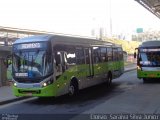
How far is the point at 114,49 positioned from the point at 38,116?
14.1 m

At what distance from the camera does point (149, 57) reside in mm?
24859

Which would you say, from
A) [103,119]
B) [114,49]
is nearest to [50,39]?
[103,119]

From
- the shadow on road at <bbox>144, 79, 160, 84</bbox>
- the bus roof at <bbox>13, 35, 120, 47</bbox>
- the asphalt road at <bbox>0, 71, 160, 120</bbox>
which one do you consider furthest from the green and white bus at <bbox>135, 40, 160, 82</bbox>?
the asphalt road at <bbox>0, 71, 160, 120</bbox>

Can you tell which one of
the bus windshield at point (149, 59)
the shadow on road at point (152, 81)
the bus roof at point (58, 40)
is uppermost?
the bus roof at point (58, 40)

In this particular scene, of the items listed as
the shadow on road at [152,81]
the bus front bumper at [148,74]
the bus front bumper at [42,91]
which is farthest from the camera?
the shadow on road at [152,81]

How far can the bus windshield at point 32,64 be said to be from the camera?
50.0 feet

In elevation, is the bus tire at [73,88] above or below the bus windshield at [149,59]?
below

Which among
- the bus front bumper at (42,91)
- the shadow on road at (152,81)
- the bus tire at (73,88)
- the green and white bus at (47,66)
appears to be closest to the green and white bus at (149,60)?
the shadow on road at (152,81)

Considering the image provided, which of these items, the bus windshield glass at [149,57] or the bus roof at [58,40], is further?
the bus windshield glass at [149,57]

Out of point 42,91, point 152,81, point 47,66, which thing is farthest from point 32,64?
point 152,81

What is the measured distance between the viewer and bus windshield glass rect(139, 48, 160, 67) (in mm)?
24641

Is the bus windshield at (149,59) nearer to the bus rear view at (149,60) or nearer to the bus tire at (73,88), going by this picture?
the bus rear view at (149,60)

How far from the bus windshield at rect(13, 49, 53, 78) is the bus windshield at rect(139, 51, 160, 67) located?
11.0 metres

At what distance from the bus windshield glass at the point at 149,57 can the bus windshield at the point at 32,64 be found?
11.0m
